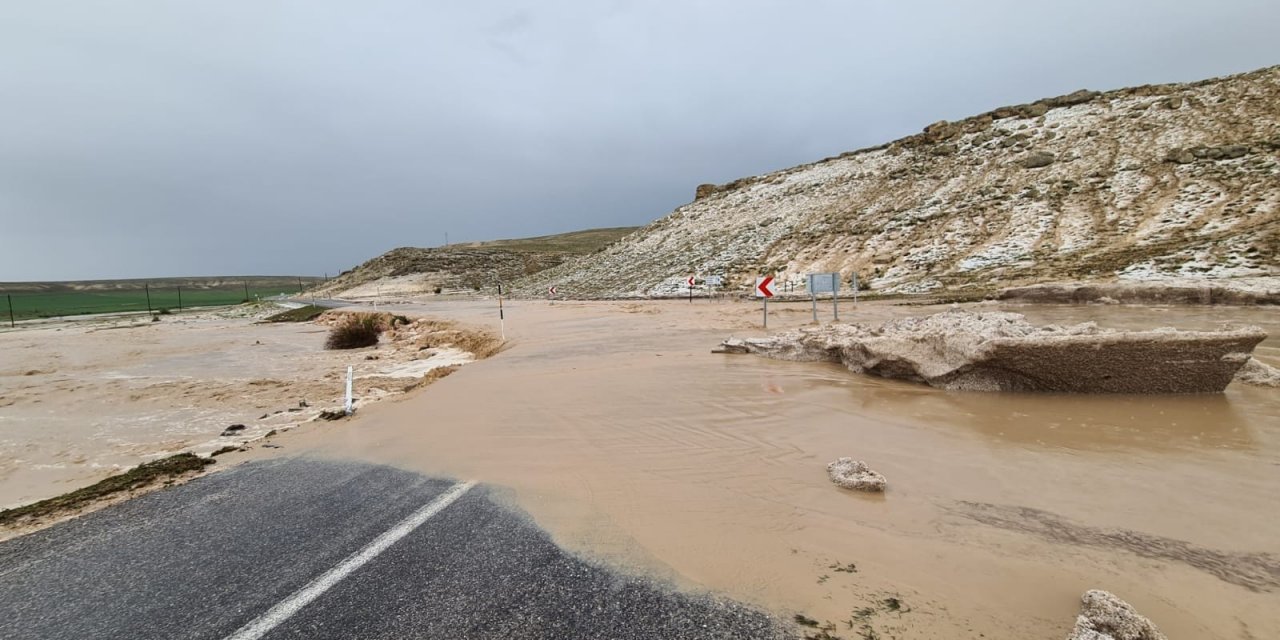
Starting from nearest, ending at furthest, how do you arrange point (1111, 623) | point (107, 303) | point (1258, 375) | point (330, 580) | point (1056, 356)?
point (1111, 623) < point (330, 580) < point (1056, 356) < point (1258, 375) < point (107, 303)

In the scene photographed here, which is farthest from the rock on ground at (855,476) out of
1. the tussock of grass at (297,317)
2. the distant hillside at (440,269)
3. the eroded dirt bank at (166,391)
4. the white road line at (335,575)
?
the distant hillside at (440,269)

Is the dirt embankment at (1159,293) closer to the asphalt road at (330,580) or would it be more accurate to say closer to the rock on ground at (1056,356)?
the rock on ground at (1056,356)

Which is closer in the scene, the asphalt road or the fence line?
the asphalt road

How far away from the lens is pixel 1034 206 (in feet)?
83.2

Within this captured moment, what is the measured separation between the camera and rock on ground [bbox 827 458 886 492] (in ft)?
13.8

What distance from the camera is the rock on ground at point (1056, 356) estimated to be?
620cm

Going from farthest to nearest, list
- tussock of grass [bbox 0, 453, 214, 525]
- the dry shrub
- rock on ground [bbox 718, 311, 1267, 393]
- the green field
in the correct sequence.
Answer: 1. the green field
2. the dry shrub
3. rock on ground [bbox 718, 311, 1267, 393]
4. tussock of grass [bbox 0, 453, 214, 525]

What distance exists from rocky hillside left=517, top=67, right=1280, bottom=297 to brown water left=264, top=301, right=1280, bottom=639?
13.8 meters

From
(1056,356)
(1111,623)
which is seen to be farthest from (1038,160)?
(1111,623)

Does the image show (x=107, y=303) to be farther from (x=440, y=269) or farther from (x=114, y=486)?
(x=114, y=486)

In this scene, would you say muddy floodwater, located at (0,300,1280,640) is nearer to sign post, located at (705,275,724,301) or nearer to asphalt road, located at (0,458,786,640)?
asphalt road, located at (0,458,786,640)

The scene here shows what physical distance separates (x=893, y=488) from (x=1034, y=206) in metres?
28.1

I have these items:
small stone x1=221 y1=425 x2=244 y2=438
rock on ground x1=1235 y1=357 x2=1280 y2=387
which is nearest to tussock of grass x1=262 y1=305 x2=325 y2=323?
small stone x1=221 y1=425 x2=244 y2=438

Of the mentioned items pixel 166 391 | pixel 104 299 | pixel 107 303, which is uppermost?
pixel 104 299
